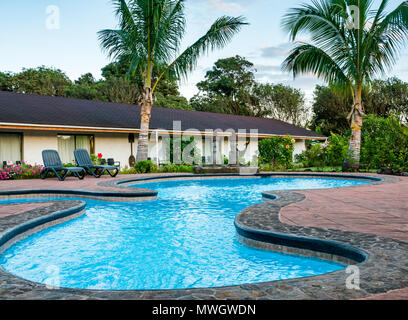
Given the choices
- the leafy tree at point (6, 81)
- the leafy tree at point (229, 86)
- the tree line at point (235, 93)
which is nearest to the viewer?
the leafy tree at point (6, 81)

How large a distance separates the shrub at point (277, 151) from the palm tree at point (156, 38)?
21.4 ft

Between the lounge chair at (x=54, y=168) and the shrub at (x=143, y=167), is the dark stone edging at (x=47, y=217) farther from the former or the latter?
the shrub at (x=143, y=167)

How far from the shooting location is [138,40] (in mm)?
15203

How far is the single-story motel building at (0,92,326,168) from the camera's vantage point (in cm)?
1562

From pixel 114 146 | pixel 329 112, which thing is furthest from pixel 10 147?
pixel 329 112

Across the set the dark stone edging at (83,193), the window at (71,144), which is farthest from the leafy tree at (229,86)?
the dark stone edging at (83,193)

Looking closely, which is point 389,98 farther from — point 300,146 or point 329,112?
point 300,146

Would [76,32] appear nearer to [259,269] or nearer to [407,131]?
[259,269]

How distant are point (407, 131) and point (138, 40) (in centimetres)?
1308

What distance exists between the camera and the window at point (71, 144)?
17344 mm

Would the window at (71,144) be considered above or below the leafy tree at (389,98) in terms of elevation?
below

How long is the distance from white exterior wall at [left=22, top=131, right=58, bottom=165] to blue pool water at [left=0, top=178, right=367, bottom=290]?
9339 mm

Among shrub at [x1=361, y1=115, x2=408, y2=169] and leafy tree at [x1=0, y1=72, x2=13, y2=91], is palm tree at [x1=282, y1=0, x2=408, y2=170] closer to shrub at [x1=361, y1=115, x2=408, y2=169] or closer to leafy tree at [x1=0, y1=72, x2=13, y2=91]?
shrub at [x1=361, y1=115, x2=408, y2=169]
